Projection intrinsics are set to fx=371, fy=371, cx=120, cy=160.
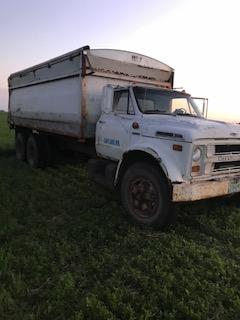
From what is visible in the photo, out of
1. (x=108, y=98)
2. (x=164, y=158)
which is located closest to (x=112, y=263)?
(x=164, y=158)

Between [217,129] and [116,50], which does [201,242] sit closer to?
[217,129]

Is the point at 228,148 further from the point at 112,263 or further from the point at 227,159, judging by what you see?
the point at 112,263

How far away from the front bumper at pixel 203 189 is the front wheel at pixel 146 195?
0.87 feet

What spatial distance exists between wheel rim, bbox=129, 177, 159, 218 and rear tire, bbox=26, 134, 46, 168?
17.0ft

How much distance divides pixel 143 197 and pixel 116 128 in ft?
5.21

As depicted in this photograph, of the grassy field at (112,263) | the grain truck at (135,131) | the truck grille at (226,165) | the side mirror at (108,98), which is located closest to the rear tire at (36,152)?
the grain truck at (135,131)

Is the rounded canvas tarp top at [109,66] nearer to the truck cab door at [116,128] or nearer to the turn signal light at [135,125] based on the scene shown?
the truck cab door at [116,128]

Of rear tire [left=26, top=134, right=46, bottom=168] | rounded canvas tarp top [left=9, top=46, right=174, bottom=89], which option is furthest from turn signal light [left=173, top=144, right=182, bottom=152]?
rear tire [left=26, top=134, right=46, bottom=168]

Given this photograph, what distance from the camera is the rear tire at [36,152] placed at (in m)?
10.7

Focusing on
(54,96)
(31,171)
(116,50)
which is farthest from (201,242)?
(31,171)

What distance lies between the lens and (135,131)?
640 centimetres

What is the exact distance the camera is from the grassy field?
3545 mm

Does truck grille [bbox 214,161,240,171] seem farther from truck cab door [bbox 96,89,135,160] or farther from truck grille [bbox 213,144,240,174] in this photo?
truck cab door [bbox 96,89,135,160]

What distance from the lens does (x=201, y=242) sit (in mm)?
5129
